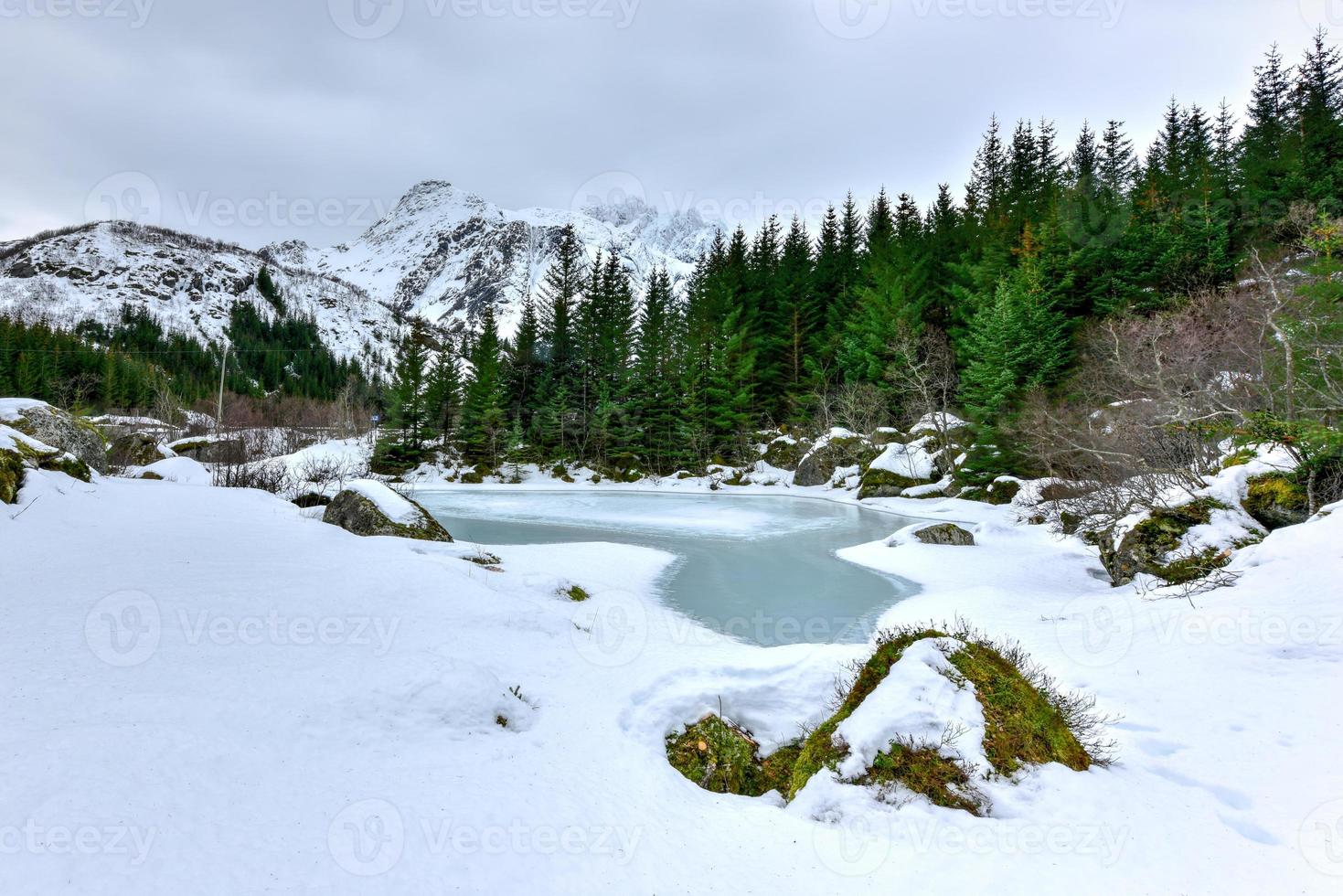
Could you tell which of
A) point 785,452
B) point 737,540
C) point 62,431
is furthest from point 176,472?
point 785,452

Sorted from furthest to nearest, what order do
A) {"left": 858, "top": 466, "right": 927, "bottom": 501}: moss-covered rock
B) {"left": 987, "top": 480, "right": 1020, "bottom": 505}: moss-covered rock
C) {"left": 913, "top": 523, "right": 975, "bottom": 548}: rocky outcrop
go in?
{"left": 858, "top": 466, "right": 927, "bottom": 501}: moss-covered rock < {"left": 987, "top": 480, "right": 1020, "bottom": 505}: moss-covered rock < {"left": 913, "top": 523, "right": 975, "bottom": 548}: rocky outcrop

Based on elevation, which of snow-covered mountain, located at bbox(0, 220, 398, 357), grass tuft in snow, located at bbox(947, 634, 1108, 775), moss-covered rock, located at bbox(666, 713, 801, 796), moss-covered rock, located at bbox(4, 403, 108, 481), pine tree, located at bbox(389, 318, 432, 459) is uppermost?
snow-covered mountain, located at bbox(0, 220, 398, 357)

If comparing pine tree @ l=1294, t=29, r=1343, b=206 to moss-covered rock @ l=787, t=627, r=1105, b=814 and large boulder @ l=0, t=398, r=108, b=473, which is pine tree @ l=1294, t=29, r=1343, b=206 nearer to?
moss-covered rock @ l=787, t=627, r=1105, b=814

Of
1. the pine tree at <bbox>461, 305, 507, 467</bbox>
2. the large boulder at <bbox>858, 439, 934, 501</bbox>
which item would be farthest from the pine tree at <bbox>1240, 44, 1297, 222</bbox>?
the pine tree at <bbox>461, 305, 507, 467</bbox>

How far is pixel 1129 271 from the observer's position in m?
29.2

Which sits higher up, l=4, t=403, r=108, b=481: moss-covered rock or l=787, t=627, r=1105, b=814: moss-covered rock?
l=4, t=403, r=108, b=481: moss-covered rock

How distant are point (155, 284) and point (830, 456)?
7152 inches

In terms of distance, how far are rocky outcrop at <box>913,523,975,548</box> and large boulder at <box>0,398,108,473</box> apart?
58.5 feet

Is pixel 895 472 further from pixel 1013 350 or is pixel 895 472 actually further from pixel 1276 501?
pixel 1276 501

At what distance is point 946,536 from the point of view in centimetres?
1395

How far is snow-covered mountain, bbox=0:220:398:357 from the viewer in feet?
395

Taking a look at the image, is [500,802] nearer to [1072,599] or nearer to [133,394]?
[1072,599]

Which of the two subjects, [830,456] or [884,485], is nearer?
[884,485]

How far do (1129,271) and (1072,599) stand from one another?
2982 centimetres
